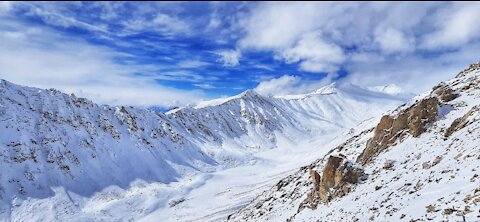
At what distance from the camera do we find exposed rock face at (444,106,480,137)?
85.6 ft

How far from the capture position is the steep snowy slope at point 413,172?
1888cm

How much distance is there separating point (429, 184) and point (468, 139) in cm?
475

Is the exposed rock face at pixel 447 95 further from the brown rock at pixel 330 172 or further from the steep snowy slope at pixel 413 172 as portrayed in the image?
the brown rock at pixel 330 172

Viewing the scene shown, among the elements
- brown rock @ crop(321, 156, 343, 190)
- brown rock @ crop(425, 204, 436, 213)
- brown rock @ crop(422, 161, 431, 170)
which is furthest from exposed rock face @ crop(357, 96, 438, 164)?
brown rock @ crop(425, 204, 436, 213)

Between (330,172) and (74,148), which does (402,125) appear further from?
(74,148)

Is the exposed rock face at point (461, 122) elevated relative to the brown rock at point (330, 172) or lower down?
elevated

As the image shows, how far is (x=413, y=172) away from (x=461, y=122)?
5.36m

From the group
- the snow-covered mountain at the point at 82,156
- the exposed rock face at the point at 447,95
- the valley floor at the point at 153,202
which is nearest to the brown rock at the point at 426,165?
the exposed rock face at the point at 447,95

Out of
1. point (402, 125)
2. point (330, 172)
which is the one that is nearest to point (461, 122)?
point (402, 125)

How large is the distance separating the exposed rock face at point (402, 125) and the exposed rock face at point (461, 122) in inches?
113

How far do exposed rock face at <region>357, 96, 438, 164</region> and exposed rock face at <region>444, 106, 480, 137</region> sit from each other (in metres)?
2.86

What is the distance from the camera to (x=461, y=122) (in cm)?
2638

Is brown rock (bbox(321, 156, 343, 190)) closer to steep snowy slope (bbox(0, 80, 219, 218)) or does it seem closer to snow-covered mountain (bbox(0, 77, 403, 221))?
snow-covered mountain (bbox(0, 77, 403, 221))

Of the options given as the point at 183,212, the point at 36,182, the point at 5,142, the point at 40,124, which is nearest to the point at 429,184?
the point at 183,212
